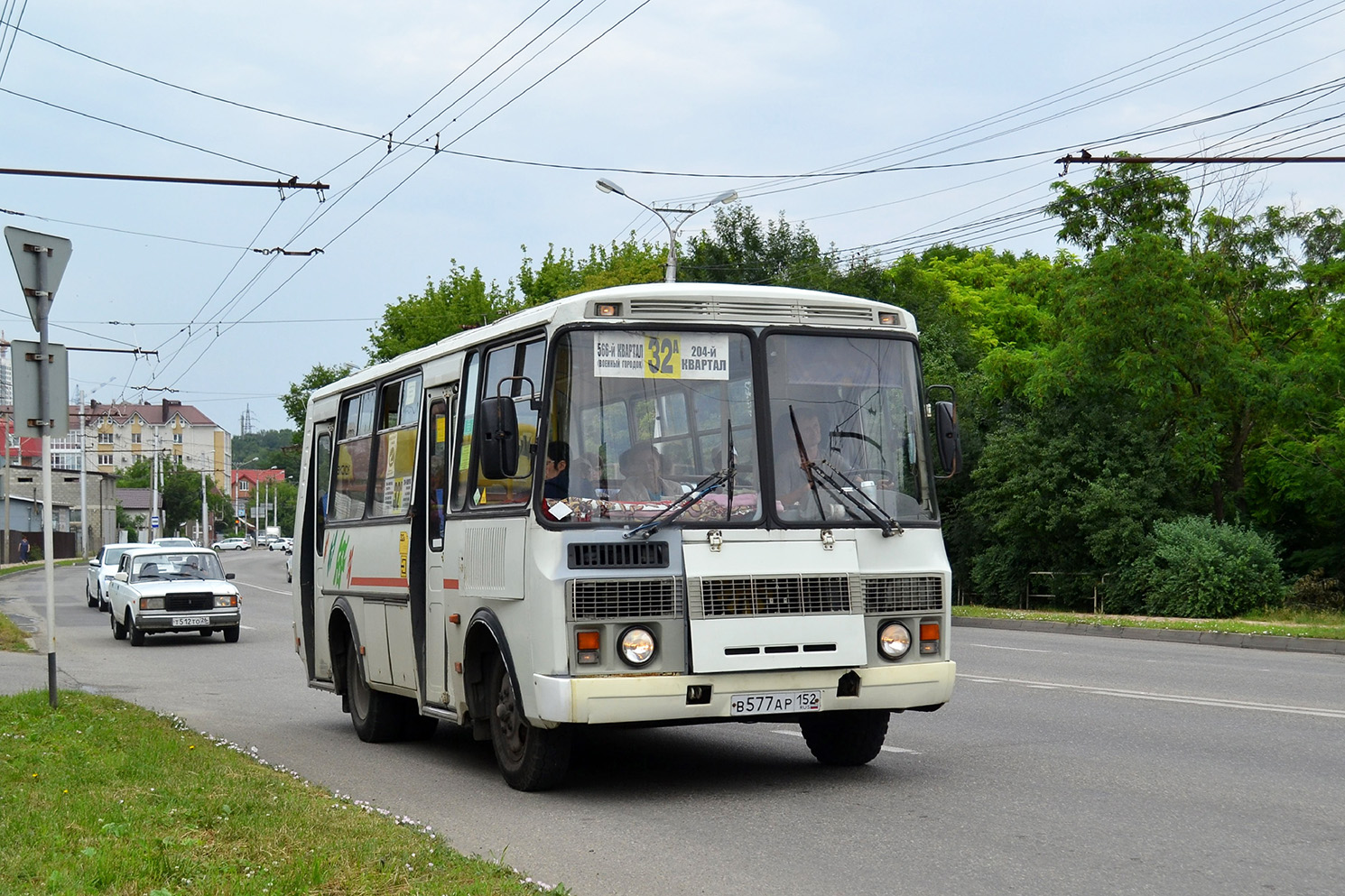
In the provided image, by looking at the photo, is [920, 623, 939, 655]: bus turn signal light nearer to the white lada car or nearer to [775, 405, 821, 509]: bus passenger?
[775, 405, 821, 509]: bus passenger

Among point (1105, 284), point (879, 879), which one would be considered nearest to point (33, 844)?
point (879, 879)

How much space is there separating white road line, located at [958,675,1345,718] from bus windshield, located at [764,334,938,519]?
4852mm

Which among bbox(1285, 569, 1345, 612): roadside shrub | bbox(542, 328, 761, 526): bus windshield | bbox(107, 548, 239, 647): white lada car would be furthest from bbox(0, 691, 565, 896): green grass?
bbox(1285, 569, 1345, 612): roadside shrub

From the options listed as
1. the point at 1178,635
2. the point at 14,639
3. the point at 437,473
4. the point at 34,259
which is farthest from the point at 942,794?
the point at 14,639

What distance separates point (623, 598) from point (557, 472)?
2.73ft

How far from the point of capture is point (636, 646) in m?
8.56

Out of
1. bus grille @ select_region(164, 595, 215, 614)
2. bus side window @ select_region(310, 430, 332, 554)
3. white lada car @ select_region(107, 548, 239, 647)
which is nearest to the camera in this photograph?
bus side window @ select_region(310, 430, 332, 554)

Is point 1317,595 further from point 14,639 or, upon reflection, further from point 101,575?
point 101,575

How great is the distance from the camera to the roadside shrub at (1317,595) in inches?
1271

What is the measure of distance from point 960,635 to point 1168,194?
15.6 meters

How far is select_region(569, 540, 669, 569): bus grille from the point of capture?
28.4ft

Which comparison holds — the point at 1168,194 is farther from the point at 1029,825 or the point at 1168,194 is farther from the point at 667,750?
the point at 1029,825

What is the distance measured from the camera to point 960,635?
26.1 meters

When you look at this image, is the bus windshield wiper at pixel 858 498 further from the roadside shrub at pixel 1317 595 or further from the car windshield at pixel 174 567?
the roadside shrub at pixel 1317 595
